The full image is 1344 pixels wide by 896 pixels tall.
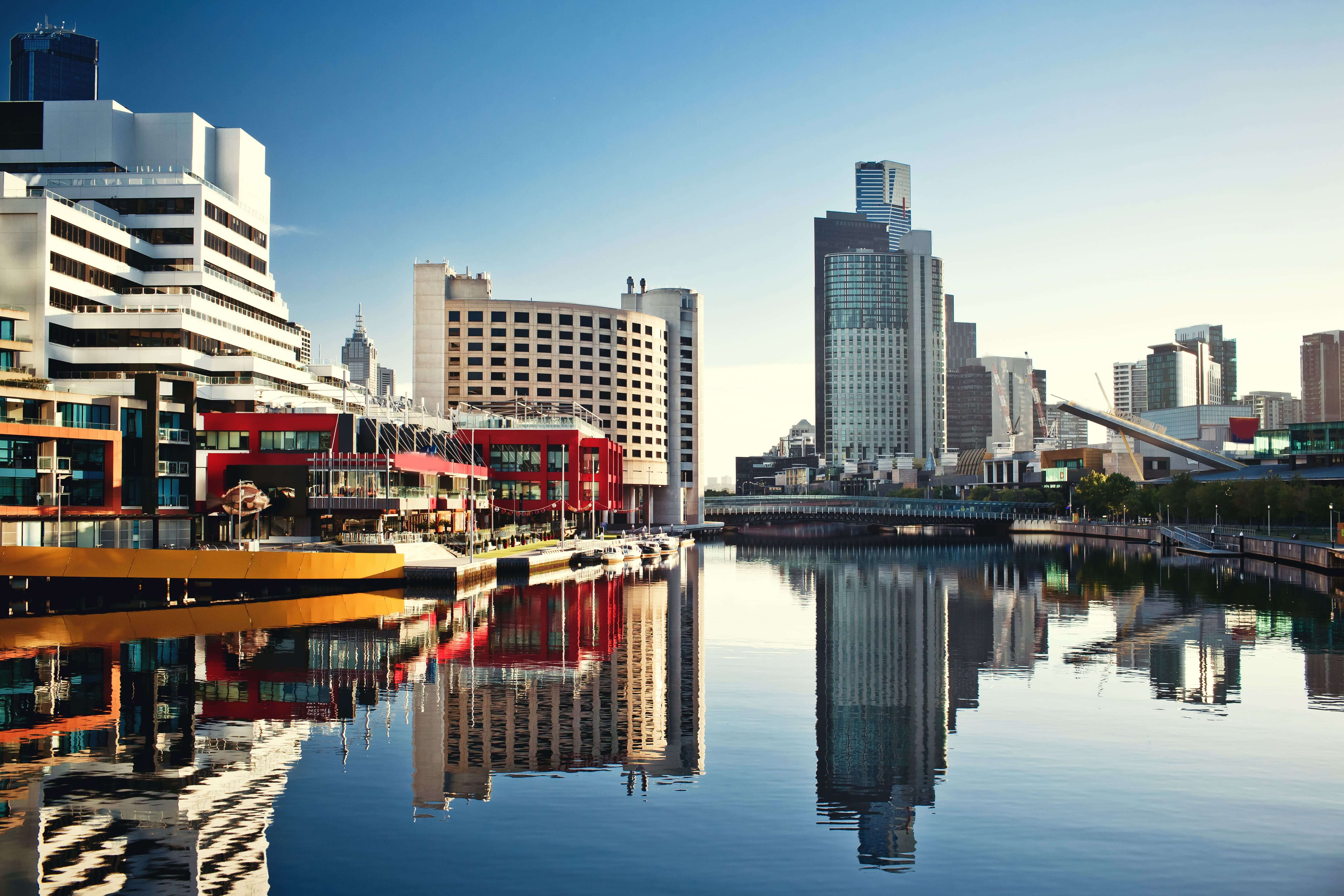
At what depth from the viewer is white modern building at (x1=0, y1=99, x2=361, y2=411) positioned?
322ft

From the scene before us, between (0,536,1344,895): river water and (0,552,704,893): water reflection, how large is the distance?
0.13 meters

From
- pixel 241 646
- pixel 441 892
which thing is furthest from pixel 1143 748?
pixel 241 646

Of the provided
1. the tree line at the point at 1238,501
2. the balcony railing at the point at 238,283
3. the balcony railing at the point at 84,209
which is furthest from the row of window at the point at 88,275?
the tree line at the point at 1238,501

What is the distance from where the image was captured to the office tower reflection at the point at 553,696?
30797 mm

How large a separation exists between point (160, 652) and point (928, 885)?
38.9 meters

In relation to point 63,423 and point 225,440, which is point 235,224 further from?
point 63,423

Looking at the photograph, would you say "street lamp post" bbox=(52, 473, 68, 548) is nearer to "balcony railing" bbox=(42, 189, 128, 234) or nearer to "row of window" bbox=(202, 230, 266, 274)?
"balcony railing" bbox=(42, 189, 128, 234)

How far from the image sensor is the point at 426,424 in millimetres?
131750

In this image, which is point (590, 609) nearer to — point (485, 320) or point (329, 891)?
point (329, 891)

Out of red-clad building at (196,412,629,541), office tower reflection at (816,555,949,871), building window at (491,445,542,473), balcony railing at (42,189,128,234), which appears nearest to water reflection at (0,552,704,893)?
office tower reflection at (816,555,949,871)

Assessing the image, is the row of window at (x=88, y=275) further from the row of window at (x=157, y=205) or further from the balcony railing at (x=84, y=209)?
the row of window at (x=157, y=205)

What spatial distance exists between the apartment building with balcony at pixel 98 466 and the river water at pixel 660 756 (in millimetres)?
22997

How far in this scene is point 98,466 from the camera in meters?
86.5

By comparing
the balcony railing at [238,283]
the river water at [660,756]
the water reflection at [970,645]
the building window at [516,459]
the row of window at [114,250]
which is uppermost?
the row of window at [114,250]
